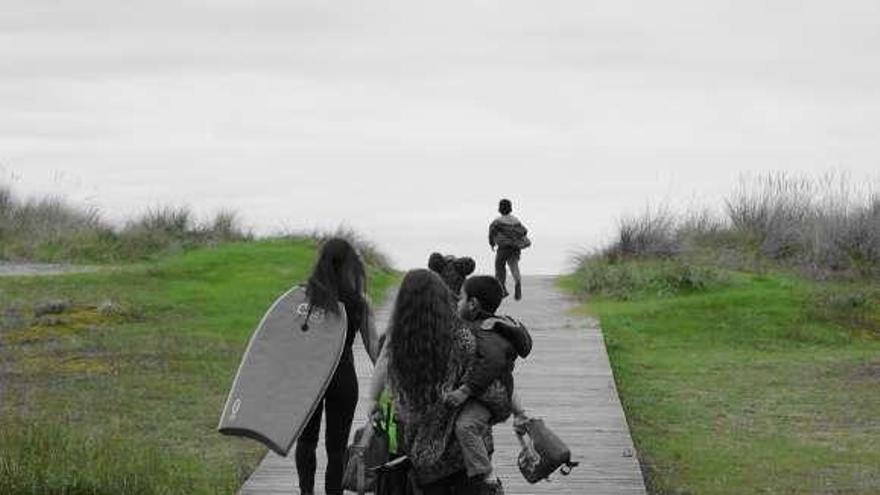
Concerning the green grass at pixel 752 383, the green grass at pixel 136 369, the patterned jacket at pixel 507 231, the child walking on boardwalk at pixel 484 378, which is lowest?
the green grass at pixel 752 383

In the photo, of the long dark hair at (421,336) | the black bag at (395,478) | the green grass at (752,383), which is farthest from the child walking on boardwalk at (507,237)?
the long dark hair at (421,336)

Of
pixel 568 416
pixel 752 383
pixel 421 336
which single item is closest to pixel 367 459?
pixel 421 336

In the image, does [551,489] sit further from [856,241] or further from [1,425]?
[856,241]

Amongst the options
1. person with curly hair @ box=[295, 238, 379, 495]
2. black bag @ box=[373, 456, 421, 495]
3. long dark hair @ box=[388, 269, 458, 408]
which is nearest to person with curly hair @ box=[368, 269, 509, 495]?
long dark hair @ box=[388, 269, 458, 408]

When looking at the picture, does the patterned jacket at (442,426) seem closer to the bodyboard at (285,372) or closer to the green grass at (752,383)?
the bodyboard at (285,372)

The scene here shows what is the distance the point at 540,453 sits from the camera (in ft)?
33.8

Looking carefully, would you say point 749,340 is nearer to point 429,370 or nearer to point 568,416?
point 568,416

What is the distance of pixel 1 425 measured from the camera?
14.7 m

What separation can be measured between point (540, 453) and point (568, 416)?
259 inches

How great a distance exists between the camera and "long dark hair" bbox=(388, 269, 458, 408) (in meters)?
9.73

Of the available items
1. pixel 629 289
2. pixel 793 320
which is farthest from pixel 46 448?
pixel 629 289

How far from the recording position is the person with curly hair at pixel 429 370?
9.75 metres

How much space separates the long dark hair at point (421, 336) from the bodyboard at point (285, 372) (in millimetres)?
1906

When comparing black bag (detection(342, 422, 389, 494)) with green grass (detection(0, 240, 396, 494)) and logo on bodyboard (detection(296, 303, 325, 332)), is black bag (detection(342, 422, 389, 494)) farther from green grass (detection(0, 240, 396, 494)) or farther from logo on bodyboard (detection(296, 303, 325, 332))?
→ green grass (detection(0, 240, 396, 494))
